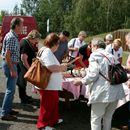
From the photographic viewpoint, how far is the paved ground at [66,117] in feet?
22.6

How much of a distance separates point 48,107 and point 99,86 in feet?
4.38

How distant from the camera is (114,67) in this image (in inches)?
211

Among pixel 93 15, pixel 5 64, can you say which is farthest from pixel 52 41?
pixel 93 15

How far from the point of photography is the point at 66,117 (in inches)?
300

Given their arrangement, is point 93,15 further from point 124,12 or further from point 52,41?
point 52,41

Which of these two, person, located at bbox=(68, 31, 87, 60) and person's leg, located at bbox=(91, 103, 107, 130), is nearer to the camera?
person's leg, located at bbox=(91, 103, 107, 130)

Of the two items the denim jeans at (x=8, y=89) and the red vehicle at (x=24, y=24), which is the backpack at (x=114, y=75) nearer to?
the denim jeans at (x=8, y=89)

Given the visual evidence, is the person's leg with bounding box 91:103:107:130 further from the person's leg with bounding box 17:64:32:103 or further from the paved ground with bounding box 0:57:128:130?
the person's leg with bounding box 17:64:32:103

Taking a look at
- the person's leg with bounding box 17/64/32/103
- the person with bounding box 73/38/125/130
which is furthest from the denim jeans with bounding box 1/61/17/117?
the person with bounding box 73/38/125/130

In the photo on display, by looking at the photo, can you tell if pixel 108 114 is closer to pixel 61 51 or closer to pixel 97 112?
pixel 97 112

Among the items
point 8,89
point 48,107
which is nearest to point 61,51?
point 8,89

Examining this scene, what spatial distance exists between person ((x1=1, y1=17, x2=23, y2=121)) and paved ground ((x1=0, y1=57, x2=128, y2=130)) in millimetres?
272

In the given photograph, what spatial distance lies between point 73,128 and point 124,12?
113ft

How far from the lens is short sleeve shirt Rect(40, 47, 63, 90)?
19.8 ft
